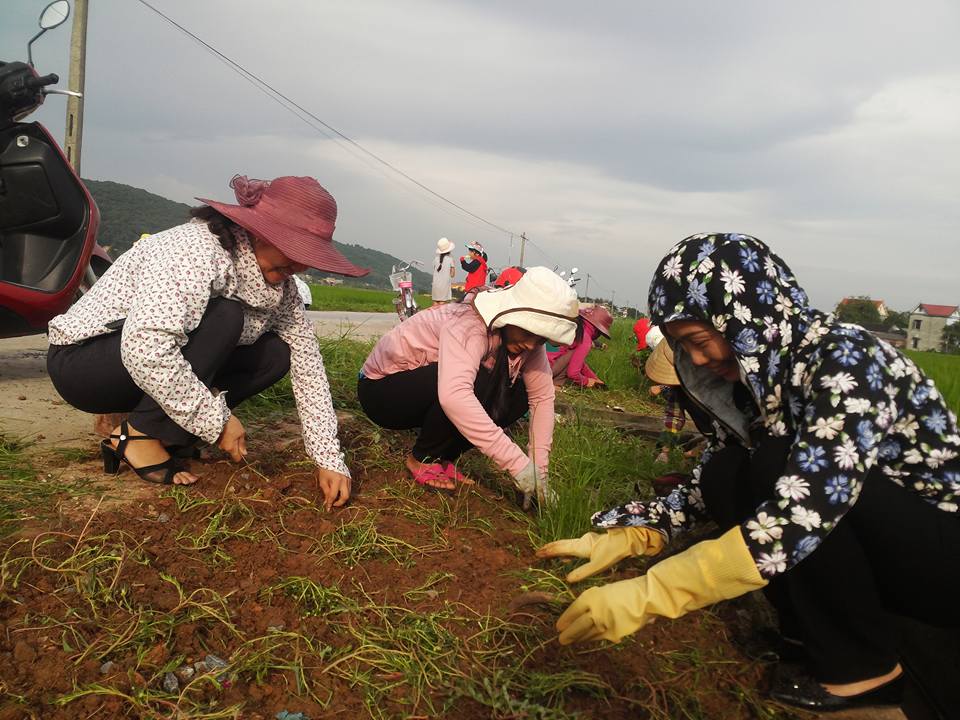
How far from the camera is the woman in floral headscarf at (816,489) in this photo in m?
1.26

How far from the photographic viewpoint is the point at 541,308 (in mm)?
2150

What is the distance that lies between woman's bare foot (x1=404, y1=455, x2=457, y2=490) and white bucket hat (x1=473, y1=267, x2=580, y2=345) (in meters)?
0.59

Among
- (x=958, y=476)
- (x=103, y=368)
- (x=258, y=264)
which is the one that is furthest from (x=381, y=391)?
(x=958, y=476)

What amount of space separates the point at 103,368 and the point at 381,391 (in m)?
0.97

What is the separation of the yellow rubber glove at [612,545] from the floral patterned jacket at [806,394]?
442mm

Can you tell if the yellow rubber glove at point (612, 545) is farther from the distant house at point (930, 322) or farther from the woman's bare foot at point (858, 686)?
the distant house at point (930, 322)

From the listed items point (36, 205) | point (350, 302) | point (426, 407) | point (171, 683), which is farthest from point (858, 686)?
point (350, 302)

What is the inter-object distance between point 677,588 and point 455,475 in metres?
1.26

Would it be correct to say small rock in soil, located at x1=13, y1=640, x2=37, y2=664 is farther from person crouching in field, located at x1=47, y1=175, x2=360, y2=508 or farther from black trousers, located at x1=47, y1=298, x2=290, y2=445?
black trousers, located at x1=47, y1=298, x2=290, y2=445

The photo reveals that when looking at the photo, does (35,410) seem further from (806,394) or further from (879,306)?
(879,306)

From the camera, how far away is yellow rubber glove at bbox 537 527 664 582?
1734mm

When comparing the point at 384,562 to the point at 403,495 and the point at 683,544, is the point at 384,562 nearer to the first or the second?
the point at 403,495

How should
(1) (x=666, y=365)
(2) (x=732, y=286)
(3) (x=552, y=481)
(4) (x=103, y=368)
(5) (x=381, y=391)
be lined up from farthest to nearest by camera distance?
1. (1) (x=666, y=365)
2. (5) (x=381, y=391)
3. (3) (x=552, y=481)
4. (4) (x=103, y=368)
5. (2) (x=732, y=286)

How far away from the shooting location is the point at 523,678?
144 cm
